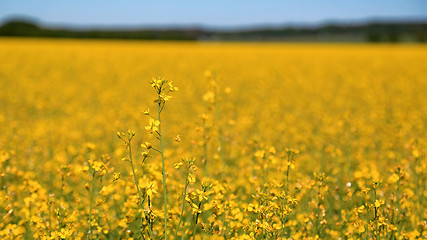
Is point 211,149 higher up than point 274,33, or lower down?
lower down

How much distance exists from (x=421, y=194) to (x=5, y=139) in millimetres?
6627

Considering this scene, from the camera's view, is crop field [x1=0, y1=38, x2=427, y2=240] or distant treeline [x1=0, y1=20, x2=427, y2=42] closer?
crop field [x1=0, y1=38, x2=427, y2=240]

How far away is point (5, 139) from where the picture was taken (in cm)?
694

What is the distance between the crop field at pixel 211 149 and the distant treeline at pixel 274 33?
32826mm

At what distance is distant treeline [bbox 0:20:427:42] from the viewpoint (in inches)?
2058

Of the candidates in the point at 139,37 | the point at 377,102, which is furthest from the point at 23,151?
the point at 139,37

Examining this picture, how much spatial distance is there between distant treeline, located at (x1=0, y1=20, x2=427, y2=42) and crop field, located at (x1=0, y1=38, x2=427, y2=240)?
108 feet

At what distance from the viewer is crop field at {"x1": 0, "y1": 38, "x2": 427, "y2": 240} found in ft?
9.85

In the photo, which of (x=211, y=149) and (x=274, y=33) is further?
(x=274, y=33)

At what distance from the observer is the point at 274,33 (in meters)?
65.2

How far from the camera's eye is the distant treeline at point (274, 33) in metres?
52.3

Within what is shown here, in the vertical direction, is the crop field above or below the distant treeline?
below

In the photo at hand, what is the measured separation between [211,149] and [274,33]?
201ft

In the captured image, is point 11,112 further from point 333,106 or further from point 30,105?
point 333,106
